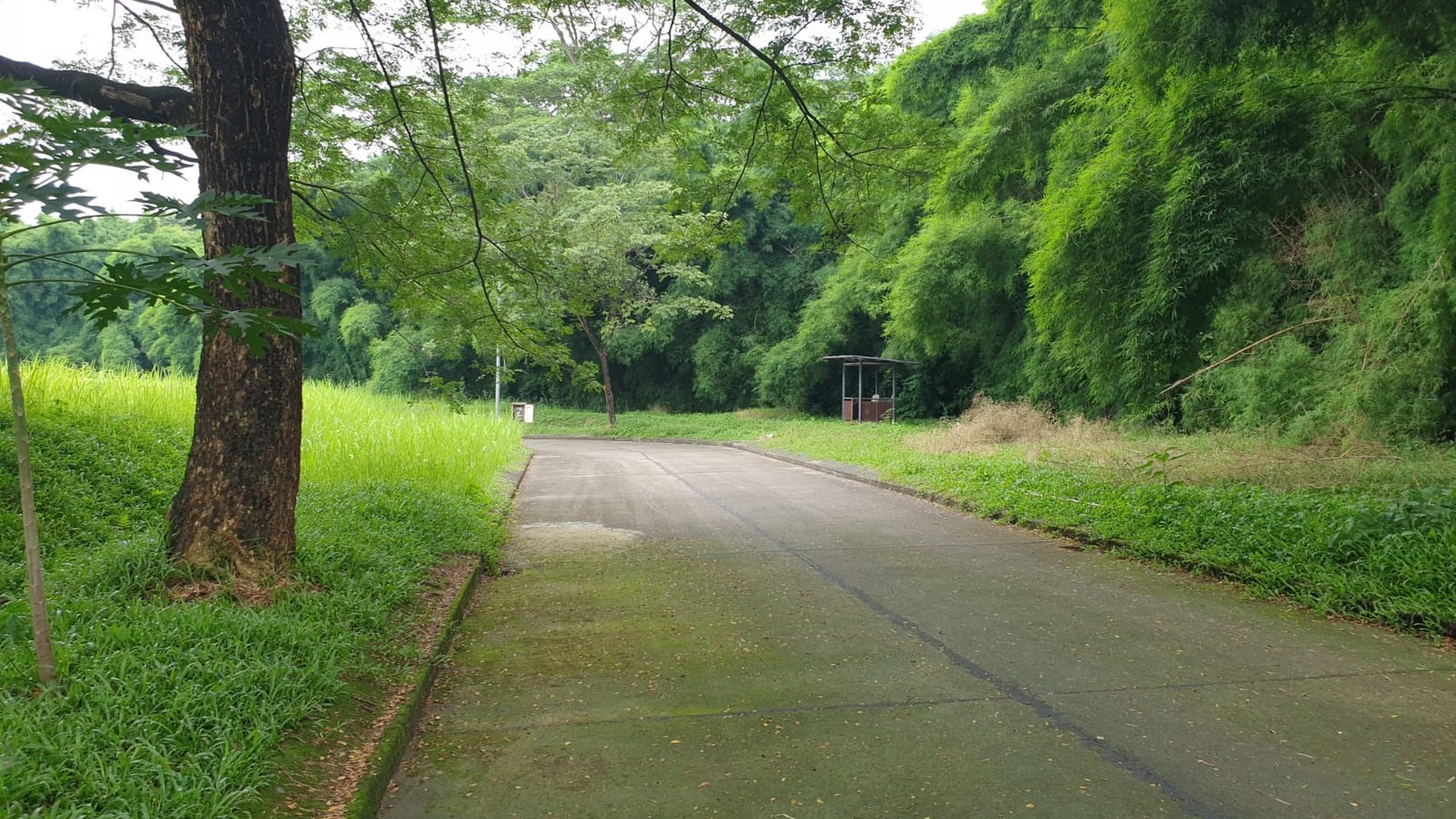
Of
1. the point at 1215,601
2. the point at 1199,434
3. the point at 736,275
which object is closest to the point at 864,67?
the point at 1215,601

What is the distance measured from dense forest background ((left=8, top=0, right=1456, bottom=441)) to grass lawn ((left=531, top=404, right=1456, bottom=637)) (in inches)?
47.0

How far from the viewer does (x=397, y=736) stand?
135 inches

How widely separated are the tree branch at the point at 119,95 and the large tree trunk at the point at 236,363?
0.95 ft

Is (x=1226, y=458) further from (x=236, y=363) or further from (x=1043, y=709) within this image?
(x=236, y=363)

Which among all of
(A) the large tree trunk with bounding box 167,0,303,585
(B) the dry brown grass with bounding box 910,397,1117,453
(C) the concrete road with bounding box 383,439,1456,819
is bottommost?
(C) the concrete road with bounding box 383,439,1456,819

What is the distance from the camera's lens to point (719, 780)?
3.15 meters

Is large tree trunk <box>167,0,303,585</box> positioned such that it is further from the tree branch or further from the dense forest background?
the dense forest background

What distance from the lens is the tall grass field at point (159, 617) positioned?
2.71 meters

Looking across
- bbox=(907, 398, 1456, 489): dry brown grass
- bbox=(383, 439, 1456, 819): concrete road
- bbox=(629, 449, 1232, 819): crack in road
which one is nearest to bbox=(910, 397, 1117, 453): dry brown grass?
bbox=(907, 398, 1456, 489): dry brown grass

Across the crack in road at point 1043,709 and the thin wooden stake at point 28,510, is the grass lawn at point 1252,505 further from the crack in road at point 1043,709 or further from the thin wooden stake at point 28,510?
the thin wooden stake at point 28,510

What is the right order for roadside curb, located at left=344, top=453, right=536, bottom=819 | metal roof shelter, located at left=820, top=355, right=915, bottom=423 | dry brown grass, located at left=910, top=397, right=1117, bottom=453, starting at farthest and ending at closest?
metal roof shelter, located at left=820, top=355, right=915, bottom=423, dry brown grass, located at left=910, top=397, right=1117, bottom=453, roadside curb, located at left=344, top=453, right=536, bottom=819

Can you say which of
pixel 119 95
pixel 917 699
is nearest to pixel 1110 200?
pixel 917 699

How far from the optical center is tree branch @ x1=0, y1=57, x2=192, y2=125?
16.2ft

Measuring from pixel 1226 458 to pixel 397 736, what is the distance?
9002 millimetres
